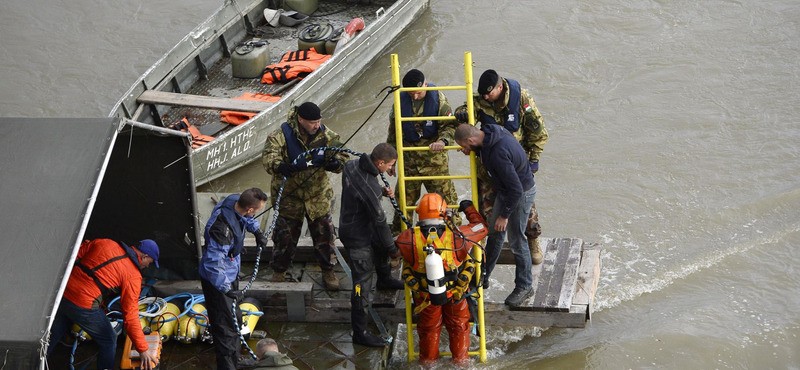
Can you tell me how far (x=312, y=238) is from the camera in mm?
8195

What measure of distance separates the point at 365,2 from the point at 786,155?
782cm

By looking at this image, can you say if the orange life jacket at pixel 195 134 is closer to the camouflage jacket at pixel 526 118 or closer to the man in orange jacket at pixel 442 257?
the camouflage jacket at pixel 526 118

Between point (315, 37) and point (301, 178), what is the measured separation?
255 inches

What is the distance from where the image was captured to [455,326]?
7.35m

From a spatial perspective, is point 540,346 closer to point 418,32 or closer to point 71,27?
point 418,32

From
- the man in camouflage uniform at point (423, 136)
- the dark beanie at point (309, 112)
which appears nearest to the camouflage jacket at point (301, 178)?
the dark beanie at point (309, 112)

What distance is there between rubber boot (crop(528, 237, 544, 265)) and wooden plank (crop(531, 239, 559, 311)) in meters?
0.06

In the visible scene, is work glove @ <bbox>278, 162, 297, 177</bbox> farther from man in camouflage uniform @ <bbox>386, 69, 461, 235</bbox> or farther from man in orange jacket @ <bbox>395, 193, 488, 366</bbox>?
man in orange jacket @ <bbox>395, 193, 488, 366</bbox>

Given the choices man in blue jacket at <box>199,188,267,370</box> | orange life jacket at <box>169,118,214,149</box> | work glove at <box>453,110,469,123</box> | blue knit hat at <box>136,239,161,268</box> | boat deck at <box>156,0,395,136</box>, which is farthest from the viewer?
boat deck at <box>156,0,395,136</box>

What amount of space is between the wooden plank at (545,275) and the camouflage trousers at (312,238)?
1977 millimetres

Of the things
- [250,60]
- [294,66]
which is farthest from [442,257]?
[250,60]

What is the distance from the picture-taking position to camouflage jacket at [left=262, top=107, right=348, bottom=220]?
25.2 ft

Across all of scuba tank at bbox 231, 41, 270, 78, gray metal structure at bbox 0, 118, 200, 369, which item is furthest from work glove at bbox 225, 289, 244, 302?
scuba tank at bbox 231, 41, 270, 78

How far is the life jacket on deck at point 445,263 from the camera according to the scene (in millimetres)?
6938
